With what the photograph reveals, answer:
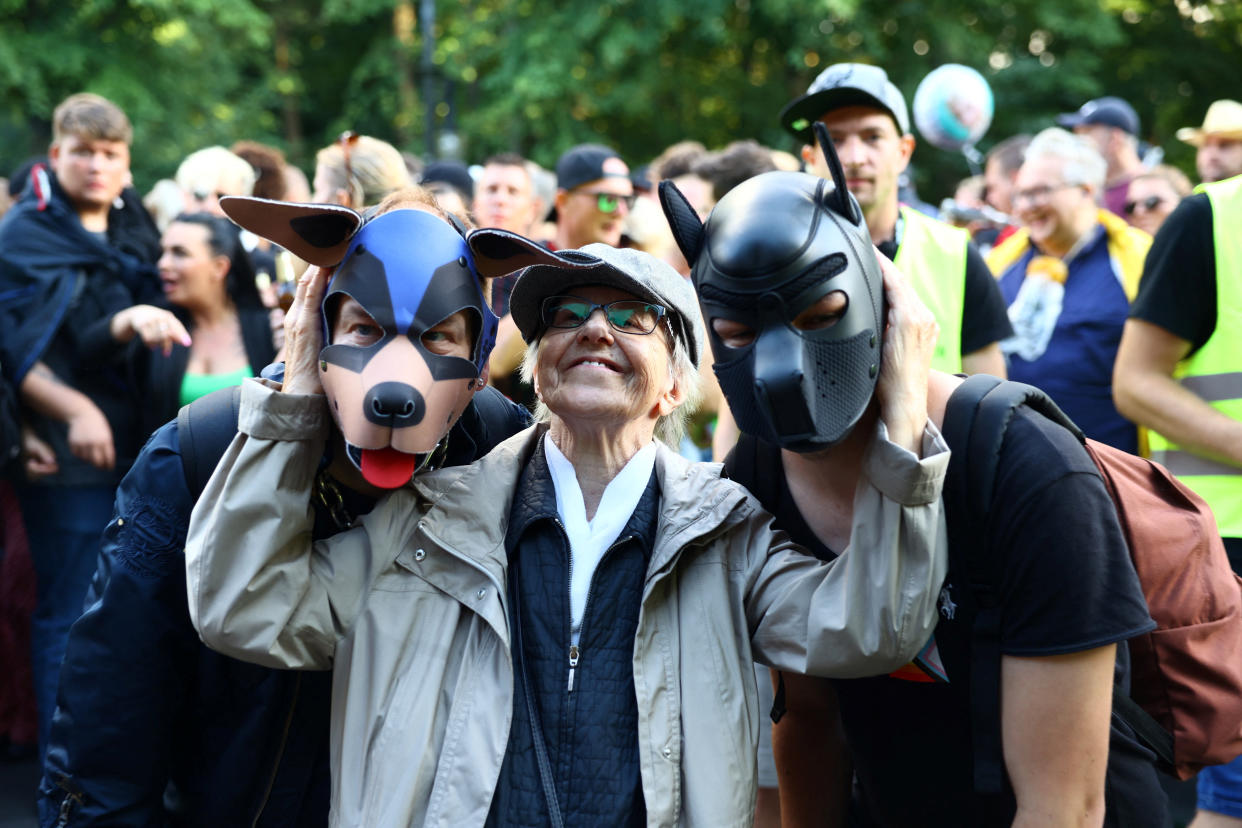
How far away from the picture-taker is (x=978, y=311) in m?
4.13

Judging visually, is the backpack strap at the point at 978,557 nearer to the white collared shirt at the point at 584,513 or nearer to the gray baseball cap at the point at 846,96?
the white collared shirt at the point at 584,513

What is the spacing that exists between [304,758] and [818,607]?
1.12m

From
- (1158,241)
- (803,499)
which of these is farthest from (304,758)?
(1158,241)

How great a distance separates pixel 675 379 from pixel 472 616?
739 millimetres

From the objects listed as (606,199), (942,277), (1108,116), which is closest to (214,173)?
(606,199)

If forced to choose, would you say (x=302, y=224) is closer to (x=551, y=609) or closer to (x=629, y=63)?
(x=551, y=609)

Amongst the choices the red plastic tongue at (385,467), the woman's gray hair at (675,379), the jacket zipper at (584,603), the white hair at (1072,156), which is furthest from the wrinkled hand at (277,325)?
the white hair at (1072,156)

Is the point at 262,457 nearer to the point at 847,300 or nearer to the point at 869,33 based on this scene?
the point at 847,300

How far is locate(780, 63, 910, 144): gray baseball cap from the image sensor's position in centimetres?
413

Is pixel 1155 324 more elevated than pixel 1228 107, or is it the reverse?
pixel 1228 107

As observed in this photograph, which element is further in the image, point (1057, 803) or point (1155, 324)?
point (1155, 324)

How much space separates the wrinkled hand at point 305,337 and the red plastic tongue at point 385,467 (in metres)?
0.17

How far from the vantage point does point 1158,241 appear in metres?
3.45

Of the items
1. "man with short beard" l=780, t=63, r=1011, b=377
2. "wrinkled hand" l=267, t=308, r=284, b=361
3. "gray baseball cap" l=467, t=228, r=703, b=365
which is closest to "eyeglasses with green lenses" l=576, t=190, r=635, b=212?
"wrinkled hand" l=267, t=308, r=284, b=361
